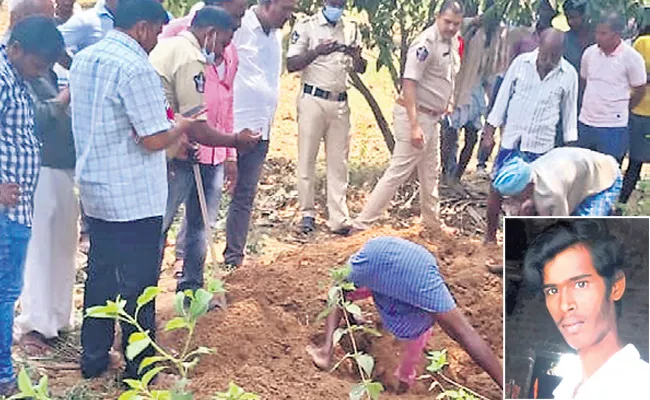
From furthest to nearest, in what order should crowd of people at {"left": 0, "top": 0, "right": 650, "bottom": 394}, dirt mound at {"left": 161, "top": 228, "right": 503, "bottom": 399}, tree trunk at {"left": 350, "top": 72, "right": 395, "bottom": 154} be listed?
tree trunk at {"left": 350, "top": 72, "right": 395, "bottom": 154}, dirt mound at {"left": 161, "top": 228, "right": 503, "bottom": 399}, crowd of people at {"left": 0, "top": 0, "right": 650, "bottom": 394}

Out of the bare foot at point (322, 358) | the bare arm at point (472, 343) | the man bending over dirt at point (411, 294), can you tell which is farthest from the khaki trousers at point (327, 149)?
the bare arm at point (472, 343)

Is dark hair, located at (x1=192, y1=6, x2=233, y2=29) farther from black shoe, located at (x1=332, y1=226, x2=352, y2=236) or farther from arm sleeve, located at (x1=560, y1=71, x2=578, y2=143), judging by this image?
black shoe, located at (x1=332, y1=226, x2=352, y2=236)

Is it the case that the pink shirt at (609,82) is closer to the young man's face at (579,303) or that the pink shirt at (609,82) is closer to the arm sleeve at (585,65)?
the arm sleeve at (585,65)

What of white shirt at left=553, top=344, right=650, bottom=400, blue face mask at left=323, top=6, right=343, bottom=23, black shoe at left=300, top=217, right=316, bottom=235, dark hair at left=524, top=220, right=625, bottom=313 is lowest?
black shoe at left=300, top=217, right=316, bottom=235

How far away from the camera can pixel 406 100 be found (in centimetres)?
609

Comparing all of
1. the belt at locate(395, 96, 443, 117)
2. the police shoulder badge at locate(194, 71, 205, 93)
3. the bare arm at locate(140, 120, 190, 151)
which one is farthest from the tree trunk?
the bare arm at locate(140, 120, 190, 151)

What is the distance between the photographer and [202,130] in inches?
171

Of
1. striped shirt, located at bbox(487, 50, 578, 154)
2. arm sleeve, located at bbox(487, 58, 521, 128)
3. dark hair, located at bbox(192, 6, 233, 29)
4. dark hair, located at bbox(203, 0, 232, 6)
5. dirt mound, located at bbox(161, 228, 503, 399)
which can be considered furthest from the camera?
arm sleeve, located at bbox(487, 58, 521, 128)

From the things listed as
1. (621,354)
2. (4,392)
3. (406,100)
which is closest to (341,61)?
(406,100)

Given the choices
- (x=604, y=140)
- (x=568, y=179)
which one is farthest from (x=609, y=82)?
(x=568, y=179)

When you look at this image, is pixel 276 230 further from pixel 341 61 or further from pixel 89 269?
pixel 89 269

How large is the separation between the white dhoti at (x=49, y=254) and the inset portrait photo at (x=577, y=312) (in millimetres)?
2092

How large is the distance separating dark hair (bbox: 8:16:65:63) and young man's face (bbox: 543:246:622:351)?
1.93 metres

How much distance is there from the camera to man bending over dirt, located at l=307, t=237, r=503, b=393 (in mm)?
Result: 3779
